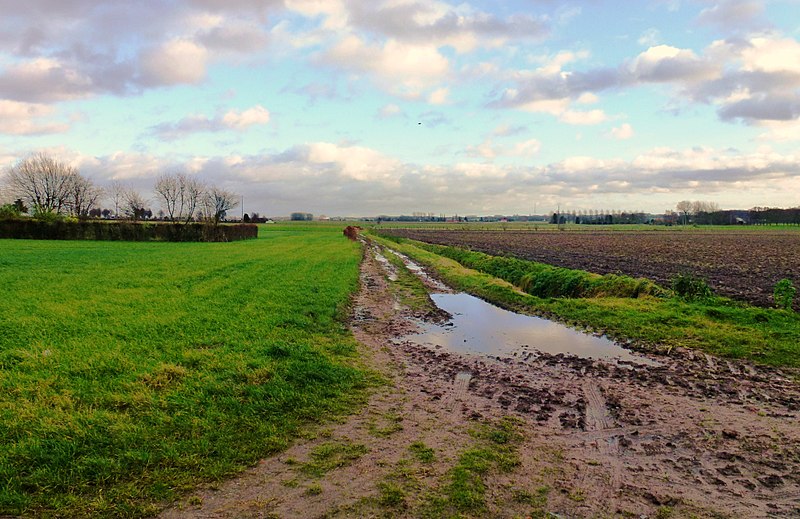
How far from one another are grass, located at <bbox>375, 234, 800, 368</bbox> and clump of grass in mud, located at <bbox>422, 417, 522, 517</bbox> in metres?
6.89

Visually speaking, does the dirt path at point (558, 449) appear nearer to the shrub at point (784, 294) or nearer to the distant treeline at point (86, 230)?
the shrub at point (784, 294)

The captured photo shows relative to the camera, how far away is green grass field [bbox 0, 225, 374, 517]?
16.1 feet

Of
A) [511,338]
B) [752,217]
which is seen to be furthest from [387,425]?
[752,217]

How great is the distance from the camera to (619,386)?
853cm

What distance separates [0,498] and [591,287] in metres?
18.4

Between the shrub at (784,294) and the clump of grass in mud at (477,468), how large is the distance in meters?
12.1

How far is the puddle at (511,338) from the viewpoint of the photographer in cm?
1113

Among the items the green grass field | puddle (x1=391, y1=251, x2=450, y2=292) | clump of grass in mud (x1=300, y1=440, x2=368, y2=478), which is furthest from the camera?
puddle (x1=391, y1=251, x2=450, y2=292)

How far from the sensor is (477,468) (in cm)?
530

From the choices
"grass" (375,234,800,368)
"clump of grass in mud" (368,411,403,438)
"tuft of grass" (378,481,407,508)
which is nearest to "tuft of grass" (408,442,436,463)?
"clump of grass in mud" (368,411,403,438)

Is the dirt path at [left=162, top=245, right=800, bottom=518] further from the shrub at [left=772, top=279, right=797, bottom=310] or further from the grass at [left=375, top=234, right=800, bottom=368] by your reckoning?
the shrub at [left=772, top=279, right=797, bottom=310]

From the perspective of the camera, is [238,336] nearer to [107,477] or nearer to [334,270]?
[107,477]

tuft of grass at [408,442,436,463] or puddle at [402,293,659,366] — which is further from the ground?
tuft of grass at [408,442,436,463]

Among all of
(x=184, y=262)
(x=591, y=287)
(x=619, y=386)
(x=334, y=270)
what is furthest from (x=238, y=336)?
(x=184, y=262)
